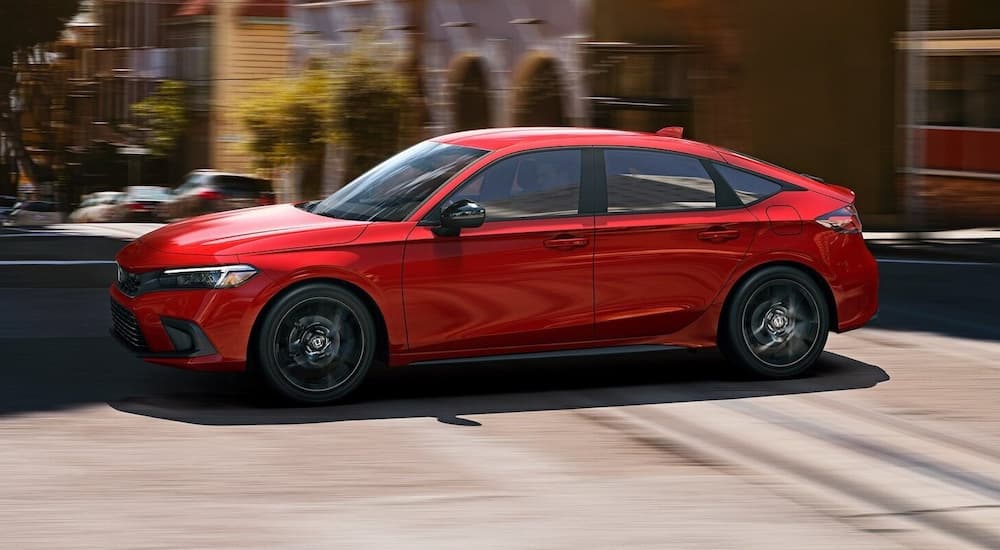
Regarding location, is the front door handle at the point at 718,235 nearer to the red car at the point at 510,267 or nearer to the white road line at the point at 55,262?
the red car at the point at 510,267

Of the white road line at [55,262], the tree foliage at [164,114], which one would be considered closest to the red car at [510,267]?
the white road line at [55,262]

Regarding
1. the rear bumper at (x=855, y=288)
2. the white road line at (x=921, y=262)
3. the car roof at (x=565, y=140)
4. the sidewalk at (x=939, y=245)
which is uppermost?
the car roof at (x=565, y=140)

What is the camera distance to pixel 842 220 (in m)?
9.48

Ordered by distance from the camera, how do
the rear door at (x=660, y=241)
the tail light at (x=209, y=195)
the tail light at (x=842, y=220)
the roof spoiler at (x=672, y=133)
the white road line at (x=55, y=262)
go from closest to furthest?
the rear door at (x=660, y=241) → the tail light at (x=842, y=220) → the roof spoiler at (x=672, y=133) → the white road line at (x=55, y=262) → the tail light at (x=209, y=195)

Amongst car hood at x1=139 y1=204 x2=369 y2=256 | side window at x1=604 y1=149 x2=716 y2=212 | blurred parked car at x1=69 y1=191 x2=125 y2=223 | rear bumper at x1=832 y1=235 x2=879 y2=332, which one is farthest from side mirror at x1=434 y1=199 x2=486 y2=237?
blurred parked car at x1=69 y1=191 x2=125 y2=223

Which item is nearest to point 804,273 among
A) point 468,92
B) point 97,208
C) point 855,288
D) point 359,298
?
point 855,288

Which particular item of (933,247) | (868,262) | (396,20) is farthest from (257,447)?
(396,20)

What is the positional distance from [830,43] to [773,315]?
15.9 metres

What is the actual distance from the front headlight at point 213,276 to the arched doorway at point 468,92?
22353 mm

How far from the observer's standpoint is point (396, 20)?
33.6 m

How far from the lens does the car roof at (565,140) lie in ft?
29.3

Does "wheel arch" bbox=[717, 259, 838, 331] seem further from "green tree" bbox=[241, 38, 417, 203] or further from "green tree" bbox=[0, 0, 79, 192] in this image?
"green tree" bbox=[241, 38, 417, 203]

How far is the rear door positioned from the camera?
8.84 m

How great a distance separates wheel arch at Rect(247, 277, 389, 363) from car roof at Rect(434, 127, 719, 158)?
1.15m
